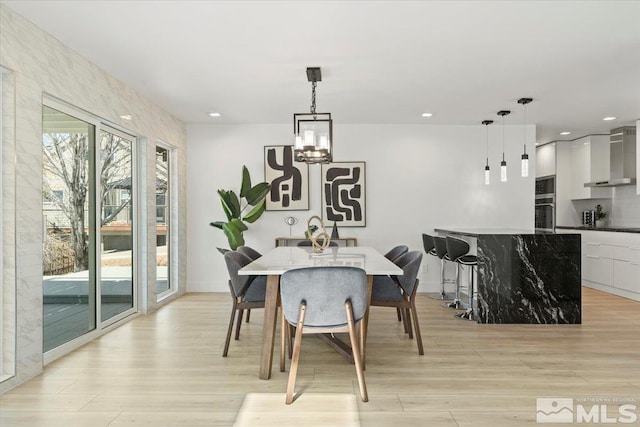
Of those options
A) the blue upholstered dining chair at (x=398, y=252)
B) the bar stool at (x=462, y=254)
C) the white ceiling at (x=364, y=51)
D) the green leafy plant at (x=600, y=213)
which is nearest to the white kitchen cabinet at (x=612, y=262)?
the green leafy plant at (x=600, y=213)

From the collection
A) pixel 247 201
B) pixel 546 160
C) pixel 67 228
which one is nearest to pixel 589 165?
pixel 546 160

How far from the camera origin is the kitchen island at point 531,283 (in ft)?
13.8

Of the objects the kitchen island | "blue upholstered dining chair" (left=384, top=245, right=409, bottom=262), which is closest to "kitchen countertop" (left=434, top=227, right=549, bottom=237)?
the kitchen island

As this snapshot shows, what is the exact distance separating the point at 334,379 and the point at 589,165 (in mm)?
6030

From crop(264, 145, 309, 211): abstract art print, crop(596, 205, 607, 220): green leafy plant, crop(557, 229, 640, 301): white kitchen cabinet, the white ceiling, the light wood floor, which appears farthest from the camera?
crop(596, 205, 607, 220): green leafy plant

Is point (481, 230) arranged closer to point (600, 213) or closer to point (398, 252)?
point (398, 252)

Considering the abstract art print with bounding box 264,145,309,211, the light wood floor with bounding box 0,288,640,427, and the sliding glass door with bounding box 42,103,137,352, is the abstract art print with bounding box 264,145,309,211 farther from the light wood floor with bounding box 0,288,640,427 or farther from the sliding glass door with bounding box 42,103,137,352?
the light wood floor with bounding box 0,288,640,427

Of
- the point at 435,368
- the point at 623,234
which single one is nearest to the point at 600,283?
the point at 623,234

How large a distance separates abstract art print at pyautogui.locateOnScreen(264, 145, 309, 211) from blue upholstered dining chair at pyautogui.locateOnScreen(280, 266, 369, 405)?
3.54 m

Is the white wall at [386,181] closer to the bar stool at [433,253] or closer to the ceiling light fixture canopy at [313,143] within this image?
the bar stool at [433,253]

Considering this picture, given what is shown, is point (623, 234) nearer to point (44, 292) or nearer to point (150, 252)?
point (150, 252)

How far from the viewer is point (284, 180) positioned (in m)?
5.97

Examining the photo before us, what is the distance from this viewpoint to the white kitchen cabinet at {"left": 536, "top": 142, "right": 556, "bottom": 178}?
7129 mm

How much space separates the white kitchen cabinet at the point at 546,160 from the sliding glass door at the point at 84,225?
6.64 m
